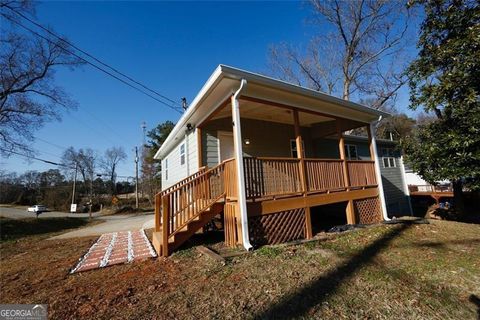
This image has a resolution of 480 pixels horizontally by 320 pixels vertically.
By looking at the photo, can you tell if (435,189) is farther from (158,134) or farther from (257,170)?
(158,134)

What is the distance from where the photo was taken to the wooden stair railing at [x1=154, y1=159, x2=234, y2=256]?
5094 mm

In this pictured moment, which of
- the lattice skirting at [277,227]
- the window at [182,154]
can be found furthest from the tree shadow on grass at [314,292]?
the window at [182,154]

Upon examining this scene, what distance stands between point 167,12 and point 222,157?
708 cm

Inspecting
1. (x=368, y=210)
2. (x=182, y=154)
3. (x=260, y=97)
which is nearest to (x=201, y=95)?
(x=260, y=97)

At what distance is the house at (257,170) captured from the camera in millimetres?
5355

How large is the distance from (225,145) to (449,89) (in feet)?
24.9

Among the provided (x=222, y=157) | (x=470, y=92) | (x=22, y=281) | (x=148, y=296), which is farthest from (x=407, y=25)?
(x=22, y=281)

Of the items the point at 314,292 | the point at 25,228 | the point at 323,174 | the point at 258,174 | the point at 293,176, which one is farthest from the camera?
the point at 25,228

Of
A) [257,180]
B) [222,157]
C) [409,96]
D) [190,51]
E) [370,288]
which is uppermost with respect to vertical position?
[190,51]

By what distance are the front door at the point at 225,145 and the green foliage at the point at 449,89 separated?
704cm

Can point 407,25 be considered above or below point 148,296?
above

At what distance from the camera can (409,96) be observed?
921 centimetres

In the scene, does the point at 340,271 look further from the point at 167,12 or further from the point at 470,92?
the point at 167,12

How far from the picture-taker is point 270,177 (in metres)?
5.91
